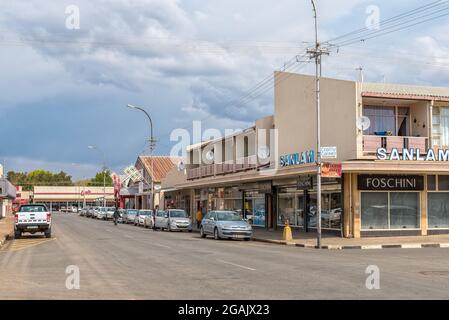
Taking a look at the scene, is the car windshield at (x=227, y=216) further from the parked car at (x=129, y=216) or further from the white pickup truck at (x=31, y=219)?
the parked car at (x=129, y=216)

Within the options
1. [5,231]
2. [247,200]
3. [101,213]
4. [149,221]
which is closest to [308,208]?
[247,200]

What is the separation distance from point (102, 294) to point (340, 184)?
2070cm

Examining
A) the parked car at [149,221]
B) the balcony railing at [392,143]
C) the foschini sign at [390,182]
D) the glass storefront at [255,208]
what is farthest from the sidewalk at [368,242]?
the parked car at [149,221]

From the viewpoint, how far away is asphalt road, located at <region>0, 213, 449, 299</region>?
11047mm

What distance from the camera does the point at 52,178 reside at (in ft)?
562

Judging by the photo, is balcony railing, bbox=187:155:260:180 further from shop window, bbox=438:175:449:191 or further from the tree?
the tree

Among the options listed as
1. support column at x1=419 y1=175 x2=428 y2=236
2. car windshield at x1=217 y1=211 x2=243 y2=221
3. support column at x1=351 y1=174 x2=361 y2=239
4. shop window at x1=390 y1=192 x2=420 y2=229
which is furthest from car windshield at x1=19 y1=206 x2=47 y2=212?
support column at x1=419 y1=175 x2=428 y2=236

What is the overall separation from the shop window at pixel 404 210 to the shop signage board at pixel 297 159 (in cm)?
457

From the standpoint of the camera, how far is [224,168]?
46031 millimetres

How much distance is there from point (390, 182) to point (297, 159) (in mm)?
5290

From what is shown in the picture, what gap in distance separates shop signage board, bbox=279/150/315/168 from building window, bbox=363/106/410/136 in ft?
10.6
